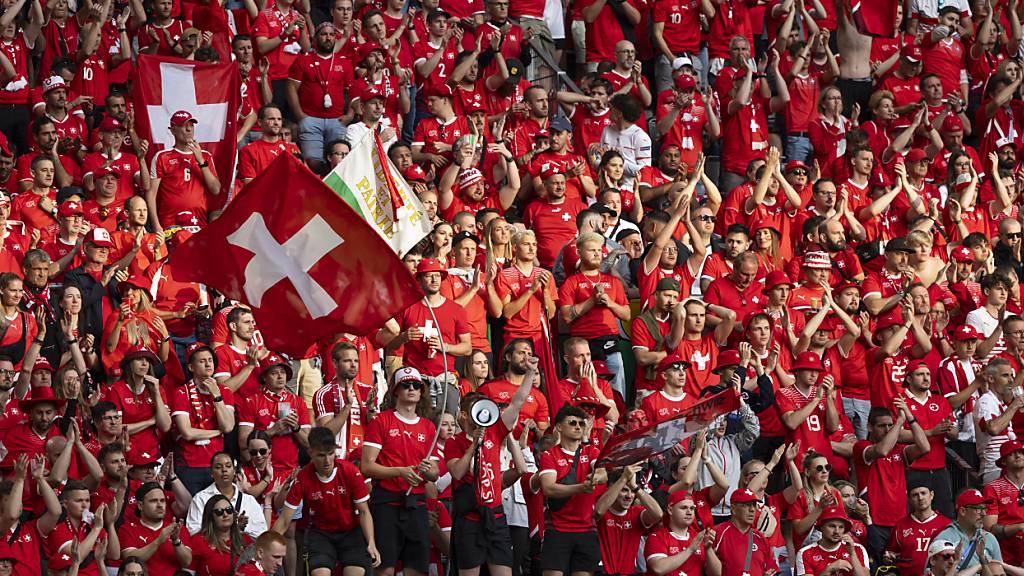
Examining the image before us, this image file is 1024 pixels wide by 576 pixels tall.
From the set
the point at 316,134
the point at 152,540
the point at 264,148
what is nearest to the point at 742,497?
the point at 152,540

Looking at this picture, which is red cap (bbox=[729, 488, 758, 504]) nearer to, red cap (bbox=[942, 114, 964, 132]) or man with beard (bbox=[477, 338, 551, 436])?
man with beard (bbox=[477, 338, 551, 436])

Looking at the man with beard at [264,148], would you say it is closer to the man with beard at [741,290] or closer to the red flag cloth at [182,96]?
the red flag cloth at [182,96]

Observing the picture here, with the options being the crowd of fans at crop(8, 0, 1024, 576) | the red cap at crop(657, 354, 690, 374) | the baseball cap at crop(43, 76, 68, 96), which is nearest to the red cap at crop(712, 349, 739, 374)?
the crowd of fans at crop(8, 0, 1024, 576)

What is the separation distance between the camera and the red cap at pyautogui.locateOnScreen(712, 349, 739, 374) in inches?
605

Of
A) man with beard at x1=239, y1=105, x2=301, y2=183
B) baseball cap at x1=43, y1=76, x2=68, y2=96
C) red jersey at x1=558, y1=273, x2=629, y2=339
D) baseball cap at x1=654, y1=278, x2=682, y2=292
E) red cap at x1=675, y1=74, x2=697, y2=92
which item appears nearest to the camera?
red jersey at x1=558, y1=273, x2=629, y2=339

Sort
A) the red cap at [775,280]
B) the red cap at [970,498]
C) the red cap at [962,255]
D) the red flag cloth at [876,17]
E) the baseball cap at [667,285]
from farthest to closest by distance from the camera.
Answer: the red flag cloth at [876,17] → the red cap at [962,255] → the red cap at [775,280] → the baseball cap at [667,285] → the red cap at [970,498]

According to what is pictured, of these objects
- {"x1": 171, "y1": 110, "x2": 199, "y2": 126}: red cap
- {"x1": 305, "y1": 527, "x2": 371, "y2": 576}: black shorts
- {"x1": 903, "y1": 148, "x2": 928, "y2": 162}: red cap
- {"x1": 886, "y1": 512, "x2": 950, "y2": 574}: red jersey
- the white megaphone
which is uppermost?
the white megaphone

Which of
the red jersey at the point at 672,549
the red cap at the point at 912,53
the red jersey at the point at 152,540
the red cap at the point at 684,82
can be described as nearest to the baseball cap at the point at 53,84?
the red jersey at the point at 152,540

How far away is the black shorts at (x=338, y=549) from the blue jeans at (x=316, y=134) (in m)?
A: 5.12

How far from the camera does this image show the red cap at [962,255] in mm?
18031

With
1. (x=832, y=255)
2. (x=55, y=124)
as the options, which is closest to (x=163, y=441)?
(x=55, y=124)

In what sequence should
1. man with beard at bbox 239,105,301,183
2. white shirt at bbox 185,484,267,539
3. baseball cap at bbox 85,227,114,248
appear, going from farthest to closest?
man with beard at bbox 239,105,301,183
baseball cap at bbox 85,227,114,248
white shirt at bbox 185,484,267,539

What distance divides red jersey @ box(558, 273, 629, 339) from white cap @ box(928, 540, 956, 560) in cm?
293

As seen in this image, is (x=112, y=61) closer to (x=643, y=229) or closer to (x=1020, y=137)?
(x=643, y=229)
